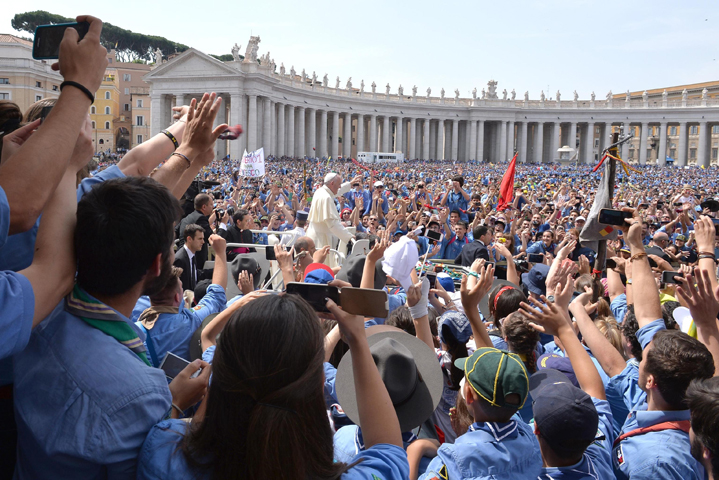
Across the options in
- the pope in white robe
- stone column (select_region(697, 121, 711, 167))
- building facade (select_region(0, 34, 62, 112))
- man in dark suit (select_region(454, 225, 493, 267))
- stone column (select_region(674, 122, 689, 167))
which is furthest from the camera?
stone column (select_region(674, 122, 689, 167))

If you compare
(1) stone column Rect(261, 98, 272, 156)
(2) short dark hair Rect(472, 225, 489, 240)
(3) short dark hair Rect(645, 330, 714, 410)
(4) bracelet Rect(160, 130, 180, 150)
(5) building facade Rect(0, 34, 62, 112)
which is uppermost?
(5) building facade Rect(0, 34, 62, 112)

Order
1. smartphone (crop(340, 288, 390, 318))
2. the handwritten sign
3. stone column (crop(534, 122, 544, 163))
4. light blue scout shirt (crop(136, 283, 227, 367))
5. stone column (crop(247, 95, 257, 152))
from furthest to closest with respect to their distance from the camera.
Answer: stone column (crop(534, 122, 544, 163)), stone column (crop(247, 95, 257, 152)), the handwritten sign, light blue scout shirt (crop(136, 283, 227, 367)), smartphone (crop(340, 288, 390, 318))

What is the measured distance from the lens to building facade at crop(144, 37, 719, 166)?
204 feet

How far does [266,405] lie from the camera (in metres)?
1.54

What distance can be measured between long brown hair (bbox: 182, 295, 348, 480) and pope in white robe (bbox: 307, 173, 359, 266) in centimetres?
733

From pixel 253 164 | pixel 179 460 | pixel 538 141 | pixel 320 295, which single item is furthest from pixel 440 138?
pixel 179 460

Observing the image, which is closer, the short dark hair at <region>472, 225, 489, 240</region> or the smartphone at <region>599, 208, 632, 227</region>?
the smartphone at <region>599, 208, 632, 227</region>

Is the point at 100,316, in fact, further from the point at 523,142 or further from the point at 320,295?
the point at 523,142

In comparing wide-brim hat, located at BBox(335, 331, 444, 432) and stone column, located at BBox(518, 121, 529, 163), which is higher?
stone column, located at BBox(518, 121, 529, 163)

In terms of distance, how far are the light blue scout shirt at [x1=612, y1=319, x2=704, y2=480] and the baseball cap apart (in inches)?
15.0

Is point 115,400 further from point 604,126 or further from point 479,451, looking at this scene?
point 604,126

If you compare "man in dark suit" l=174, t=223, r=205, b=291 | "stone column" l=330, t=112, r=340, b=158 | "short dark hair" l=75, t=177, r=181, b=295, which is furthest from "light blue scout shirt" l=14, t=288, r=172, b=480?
"stone column" l=330, t=112, r=340, b=158

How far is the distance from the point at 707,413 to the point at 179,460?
228 cm

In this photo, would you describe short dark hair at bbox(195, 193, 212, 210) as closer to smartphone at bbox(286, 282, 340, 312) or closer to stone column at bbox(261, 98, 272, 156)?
smartphone at bbox(286, 282, 340, 312)
